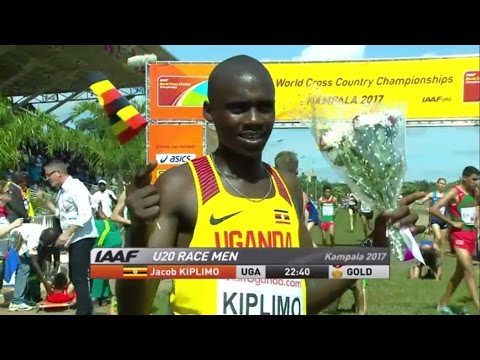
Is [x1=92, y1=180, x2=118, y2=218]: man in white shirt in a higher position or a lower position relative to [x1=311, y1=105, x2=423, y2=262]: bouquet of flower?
lower

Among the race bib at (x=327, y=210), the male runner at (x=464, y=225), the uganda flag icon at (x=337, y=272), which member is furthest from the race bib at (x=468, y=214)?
the uganda flag icon at (x=337, y=272)

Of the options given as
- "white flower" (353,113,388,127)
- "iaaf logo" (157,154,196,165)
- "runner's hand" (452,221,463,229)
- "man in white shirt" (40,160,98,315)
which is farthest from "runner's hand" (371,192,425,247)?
"runner's hand" (452,221,463,229)

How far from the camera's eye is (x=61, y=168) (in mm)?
5359

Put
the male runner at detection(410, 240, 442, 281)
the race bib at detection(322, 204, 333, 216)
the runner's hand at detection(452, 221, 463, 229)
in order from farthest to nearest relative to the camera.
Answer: the race bib at detection(322, 204, 333, 216) → the male runner at detection(410, 240, 442, 281) → the runner's hand at detection(452, 221, 463, 229)

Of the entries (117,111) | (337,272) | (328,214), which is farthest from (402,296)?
(117,111)

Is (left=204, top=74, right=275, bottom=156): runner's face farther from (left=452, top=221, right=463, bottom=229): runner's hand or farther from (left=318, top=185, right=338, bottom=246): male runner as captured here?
(left=318, top=185, right=338, bottom=246): male runner

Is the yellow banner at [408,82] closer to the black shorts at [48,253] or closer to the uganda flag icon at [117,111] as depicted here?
the black shorts at [48,253]

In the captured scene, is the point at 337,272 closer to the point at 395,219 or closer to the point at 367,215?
the point at 395,219

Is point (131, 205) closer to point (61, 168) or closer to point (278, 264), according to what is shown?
point (278, 264)

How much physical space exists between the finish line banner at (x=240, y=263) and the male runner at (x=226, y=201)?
4cm

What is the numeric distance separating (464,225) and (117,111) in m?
4.31

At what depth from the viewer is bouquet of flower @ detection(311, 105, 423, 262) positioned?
249 cm

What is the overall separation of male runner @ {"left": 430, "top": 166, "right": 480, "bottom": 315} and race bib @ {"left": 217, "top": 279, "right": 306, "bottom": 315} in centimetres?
370
